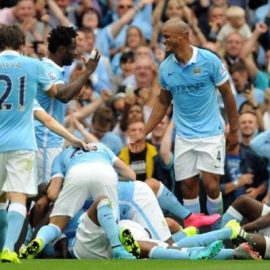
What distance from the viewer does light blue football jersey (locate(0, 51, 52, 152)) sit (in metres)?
15.6

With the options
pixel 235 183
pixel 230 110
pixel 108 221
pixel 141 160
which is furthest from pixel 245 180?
pixel 108 221

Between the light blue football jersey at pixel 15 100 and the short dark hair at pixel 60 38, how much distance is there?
2153 millimetres

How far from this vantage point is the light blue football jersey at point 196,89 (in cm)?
1747

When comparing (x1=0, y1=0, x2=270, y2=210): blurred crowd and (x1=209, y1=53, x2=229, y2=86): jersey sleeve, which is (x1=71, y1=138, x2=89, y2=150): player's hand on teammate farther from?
(x1=0, y1=0, x2=270, y2=210): blurred crowd

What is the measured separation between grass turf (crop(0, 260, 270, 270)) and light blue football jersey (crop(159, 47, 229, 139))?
2.77 meters

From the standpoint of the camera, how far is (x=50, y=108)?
17672 mm

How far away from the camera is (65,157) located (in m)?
16.6

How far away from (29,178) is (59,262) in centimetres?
89

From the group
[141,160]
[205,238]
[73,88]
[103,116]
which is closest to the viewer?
[205,238]

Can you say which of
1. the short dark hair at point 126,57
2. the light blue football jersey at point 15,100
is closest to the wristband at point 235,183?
the short dark hair at point 126,57

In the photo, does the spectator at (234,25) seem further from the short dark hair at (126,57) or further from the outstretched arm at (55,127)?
the outstretched arm at (55,127)

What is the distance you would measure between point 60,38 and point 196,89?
1559 millimetres

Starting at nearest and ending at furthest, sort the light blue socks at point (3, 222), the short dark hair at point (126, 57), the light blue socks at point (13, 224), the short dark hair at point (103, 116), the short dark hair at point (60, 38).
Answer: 1. the light blue socks at point (13, 224)
2. the light blue socks at point (3, 222)
3. the short dark hair at point (60, 38)
4. the short dark hair at point (103, 116)
5. the short dark hair at point (126, 57)

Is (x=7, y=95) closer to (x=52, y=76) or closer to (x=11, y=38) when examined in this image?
(x=11, y=38)
